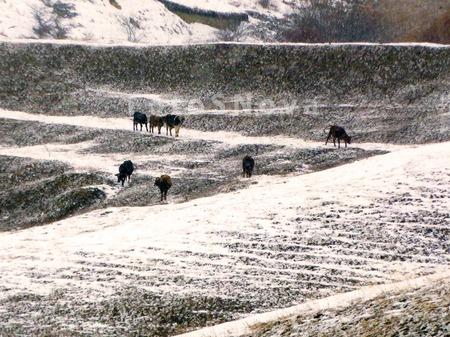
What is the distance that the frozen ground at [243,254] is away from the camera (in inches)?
896

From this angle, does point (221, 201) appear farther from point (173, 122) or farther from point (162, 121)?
point (162, 121)

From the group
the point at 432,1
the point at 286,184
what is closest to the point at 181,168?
the point at 286,184

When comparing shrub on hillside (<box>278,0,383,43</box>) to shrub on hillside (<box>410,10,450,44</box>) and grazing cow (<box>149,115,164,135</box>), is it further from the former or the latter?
grazing cow (<box>149,115,164,135</box>)

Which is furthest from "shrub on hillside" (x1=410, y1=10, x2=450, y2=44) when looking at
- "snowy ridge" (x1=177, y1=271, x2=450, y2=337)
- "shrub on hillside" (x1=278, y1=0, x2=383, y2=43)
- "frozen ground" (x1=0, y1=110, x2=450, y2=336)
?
"snowy ridge" (x1=177, y1=271, x2=450, y2=337)

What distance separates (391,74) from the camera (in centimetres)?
6869

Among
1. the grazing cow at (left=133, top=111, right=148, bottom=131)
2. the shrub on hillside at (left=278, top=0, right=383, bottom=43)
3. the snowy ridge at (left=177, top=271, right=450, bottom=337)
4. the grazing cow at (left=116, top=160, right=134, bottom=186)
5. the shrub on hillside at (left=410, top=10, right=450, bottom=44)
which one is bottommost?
the snowy ridge at (left=177, top=271, right=450, bottom=337)

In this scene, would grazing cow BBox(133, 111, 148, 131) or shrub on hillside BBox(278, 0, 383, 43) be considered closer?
grazing cow BBox(133, 111, 148, 131)

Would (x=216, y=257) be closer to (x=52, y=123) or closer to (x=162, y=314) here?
(x=162, y=314)

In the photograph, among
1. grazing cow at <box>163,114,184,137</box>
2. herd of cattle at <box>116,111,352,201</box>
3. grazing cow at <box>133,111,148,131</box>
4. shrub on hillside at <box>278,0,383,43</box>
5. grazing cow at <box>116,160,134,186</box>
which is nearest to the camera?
herd of cattle at <box>116,111,352,201</box>

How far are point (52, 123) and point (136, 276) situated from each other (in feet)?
140

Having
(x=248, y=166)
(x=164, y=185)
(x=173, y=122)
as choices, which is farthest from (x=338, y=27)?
(x=164, y=185)

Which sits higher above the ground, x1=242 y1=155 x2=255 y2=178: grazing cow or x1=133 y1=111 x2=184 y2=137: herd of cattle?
x1=133 y1=111 x2=184 y2=137: herd of cattle

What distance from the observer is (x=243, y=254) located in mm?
26453

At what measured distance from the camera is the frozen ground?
22750mm
